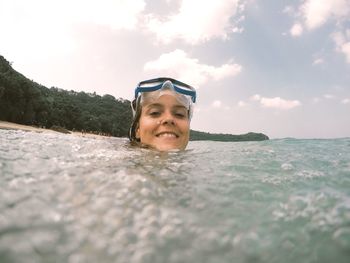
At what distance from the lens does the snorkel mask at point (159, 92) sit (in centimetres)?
473

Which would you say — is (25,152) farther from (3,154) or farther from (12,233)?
(12,233)

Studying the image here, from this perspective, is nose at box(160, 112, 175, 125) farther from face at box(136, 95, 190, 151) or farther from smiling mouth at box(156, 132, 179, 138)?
smiling mouth at box(156, 132, 179, 138)

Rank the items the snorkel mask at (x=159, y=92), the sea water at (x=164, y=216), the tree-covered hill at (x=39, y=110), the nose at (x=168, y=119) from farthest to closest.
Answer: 1. the tree-covered hill at (x=39, y=110)
2. the snorkel mask at (x=159, y=92)
3. the nose at (x=168, y=119)
4. the sea water at (x=164, y=216)

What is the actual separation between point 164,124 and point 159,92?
0.73m

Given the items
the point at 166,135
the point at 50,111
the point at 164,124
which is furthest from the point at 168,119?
the point at 50,111

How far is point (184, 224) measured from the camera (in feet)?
5.24

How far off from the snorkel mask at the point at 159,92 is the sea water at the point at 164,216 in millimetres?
2135

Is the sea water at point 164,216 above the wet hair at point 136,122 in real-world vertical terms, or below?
below

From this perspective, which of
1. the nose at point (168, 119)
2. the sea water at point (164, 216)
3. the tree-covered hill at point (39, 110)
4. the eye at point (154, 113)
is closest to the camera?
the sea water at point (164, 216)

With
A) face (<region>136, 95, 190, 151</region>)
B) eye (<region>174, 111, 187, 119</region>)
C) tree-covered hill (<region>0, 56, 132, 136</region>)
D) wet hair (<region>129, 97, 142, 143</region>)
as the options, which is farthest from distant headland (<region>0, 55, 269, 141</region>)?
eye (<region>174, 111, 187, 119</region>)

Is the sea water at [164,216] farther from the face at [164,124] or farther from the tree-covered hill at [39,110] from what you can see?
the tree-covered hill at [39,110]

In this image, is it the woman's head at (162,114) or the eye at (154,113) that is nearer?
the woman's head at (162,114)

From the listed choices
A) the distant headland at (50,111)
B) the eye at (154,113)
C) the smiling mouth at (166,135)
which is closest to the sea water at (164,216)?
the smiling mouth at (166,135)

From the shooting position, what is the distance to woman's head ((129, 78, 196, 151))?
4.26m
